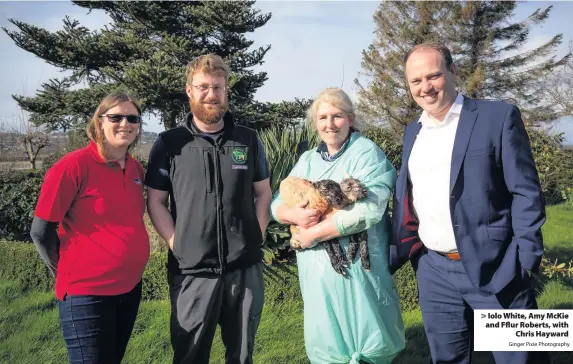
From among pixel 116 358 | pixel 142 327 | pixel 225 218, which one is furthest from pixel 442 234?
pixel 142 327

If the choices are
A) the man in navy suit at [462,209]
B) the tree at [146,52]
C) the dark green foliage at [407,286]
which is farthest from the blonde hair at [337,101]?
the tree at [146,52]

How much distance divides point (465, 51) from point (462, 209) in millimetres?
26457

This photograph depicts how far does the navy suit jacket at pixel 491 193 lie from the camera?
2.42m

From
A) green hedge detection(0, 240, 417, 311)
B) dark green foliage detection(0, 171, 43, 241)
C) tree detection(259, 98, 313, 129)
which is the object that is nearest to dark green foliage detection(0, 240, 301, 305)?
green hedge detection(0, 240, 417, 311)

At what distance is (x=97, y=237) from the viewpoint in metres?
2.71

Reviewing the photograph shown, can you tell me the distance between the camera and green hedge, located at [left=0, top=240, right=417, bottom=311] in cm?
573

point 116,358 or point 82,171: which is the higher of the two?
point 82,171

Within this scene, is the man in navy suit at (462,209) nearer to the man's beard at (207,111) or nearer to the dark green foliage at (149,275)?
the man's beard at (207,111)

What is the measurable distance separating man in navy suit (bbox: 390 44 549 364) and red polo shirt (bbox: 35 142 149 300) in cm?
159

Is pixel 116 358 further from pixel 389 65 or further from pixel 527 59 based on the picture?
pixel 527 59

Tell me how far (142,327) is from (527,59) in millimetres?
28435

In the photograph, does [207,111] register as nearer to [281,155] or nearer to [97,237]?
[97,237]

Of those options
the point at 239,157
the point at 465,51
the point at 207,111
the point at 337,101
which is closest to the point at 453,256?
the point at 337,101

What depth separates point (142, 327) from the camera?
523 cm
